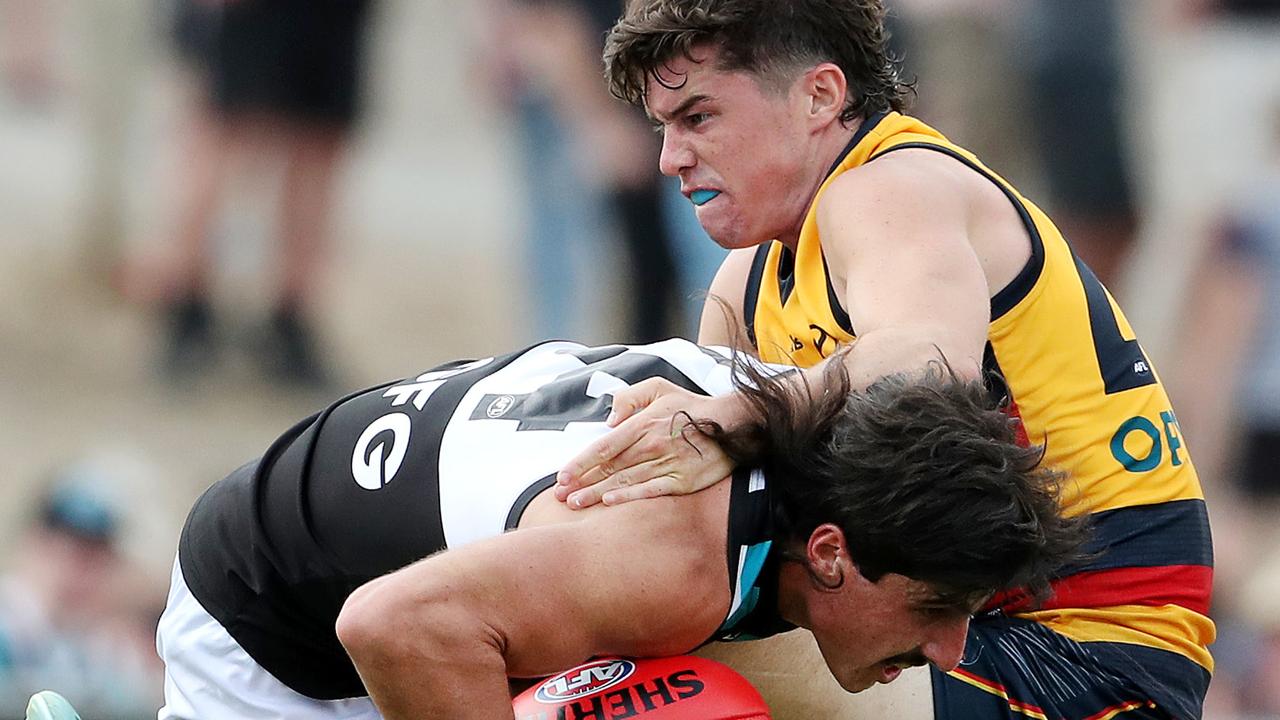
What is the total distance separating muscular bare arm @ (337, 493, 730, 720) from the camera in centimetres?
267

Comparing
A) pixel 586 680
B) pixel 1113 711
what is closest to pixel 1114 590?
pixel 1113 711

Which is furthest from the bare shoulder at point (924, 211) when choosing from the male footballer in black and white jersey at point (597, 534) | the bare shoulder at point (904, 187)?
the male footballer in black and white jersey at point (597, 534)

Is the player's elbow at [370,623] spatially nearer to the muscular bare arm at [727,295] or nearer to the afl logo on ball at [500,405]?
the afl logo on ball at [500,405]

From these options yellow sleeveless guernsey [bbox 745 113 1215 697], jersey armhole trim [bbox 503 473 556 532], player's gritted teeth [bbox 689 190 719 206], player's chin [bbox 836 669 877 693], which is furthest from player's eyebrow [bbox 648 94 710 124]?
player's chin [bbox 836 669 877 693]

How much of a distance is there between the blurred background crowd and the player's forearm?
534 centimetres

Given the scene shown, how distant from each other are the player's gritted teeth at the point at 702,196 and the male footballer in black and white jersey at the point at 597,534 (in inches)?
23.7

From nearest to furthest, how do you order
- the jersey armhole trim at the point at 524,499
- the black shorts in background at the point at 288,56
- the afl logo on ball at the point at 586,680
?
the jersey armhole trim at the point at 524,499 → the afl logo on ball at the point at 586,680 → the black shorts in background at the point at 288,56

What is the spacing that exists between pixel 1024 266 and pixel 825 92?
588 mm

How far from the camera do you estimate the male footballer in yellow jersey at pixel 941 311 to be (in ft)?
11.2

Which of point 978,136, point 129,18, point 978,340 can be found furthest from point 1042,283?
point 129,18

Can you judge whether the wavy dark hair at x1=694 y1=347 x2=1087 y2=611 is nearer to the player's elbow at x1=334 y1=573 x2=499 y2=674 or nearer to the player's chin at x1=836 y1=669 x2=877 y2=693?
the player's chin at x1=836 y1=669 x2=877 y2=693

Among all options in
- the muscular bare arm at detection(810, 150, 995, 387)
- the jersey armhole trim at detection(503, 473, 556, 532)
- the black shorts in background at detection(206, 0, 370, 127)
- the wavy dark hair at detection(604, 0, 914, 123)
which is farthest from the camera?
the black shorts in background at detection(206, 0, 370, 127)

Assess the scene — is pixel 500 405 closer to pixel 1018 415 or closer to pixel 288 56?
pixel 1018 415

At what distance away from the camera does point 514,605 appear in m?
2.68
